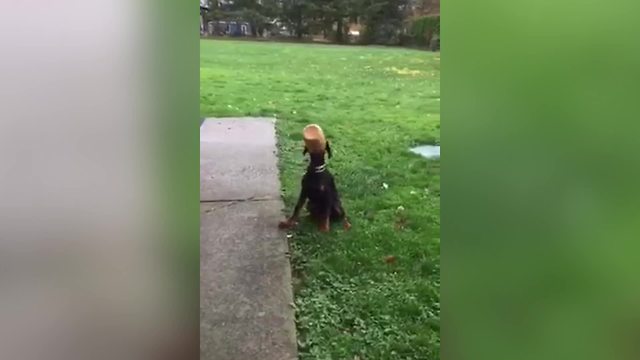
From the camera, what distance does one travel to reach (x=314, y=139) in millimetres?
1256

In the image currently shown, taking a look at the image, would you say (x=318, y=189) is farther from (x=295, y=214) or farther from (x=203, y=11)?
(x=203, y=11)

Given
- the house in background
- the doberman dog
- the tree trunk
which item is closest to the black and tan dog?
the doberman dog

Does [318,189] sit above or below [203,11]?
below

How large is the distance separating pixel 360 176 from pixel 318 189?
99mm

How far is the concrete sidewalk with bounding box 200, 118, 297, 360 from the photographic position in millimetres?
1083

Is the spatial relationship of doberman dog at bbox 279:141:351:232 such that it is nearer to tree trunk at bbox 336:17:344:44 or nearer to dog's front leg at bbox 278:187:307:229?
dog's front leg at bbox 278:187:307:229

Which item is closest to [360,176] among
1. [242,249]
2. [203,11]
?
[242,249]

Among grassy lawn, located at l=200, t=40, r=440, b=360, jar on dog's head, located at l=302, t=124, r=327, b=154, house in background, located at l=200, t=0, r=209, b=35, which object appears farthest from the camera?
jar on dog's head, located at l=302, t=124, r=327, b=154

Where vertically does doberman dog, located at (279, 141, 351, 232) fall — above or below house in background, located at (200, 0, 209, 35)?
below

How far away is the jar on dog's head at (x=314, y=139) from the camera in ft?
4.10

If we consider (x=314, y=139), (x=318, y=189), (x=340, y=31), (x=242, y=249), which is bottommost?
(x=242, y=249)

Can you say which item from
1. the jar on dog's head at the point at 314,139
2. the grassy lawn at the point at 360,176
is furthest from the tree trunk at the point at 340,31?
the jar on dog's head at the point at 314,139
